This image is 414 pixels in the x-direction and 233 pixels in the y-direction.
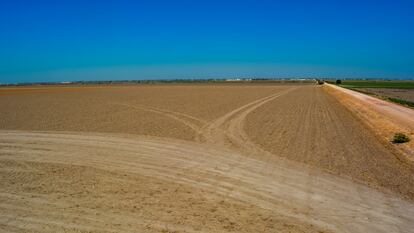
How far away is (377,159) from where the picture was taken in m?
11.7

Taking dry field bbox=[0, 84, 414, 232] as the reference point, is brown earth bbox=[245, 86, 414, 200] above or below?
below

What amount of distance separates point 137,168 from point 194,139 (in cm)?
465

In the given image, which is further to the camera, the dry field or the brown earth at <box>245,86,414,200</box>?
the brown earth at <box>245,86,414,200</box>

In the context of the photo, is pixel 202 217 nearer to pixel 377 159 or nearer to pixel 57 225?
pixel 57 225

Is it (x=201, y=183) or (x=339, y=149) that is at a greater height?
(x=201, y=183)

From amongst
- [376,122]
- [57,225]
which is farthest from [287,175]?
[376,122]

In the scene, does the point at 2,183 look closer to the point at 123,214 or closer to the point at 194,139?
the point at 123,214

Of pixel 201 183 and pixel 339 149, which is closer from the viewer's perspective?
pixel 201 183

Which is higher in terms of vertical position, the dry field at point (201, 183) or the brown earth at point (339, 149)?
the dry field at point (201, 183)

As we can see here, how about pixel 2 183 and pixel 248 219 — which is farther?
pixel 2 183

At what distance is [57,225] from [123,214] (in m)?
0.94

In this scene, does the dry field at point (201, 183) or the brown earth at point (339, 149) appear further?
the brown earth at point (339, 149)

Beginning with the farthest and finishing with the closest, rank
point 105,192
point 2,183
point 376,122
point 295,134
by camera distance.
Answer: point 376,122
point 295,134
point 2,183
point 105,192

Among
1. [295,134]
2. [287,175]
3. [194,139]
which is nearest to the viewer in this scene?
[287,175]
